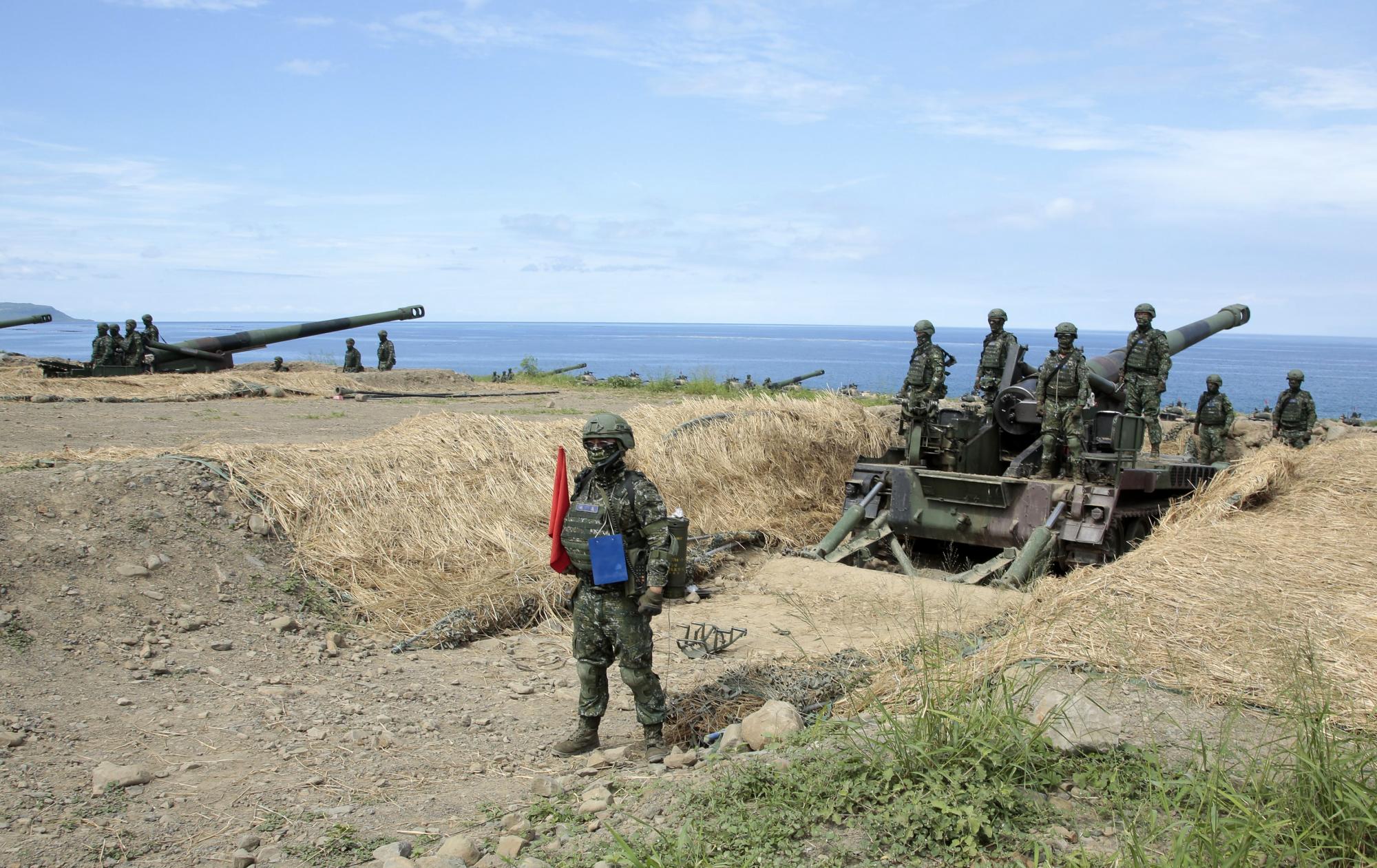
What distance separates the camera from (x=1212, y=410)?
15844 millimetres

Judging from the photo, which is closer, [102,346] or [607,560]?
[607,560]

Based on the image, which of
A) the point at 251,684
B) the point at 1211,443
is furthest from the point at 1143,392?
the point at 251,684

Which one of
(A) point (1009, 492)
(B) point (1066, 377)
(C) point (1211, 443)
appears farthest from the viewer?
(C) point (1211, 443)

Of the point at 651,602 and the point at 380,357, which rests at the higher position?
the point at 380,357

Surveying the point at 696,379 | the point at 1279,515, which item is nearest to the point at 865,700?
the point at 1279,515

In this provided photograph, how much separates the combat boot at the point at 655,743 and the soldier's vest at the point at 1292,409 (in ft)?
45.5

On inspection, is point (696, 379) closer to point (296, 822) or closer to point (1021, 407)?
point (1021, 407)

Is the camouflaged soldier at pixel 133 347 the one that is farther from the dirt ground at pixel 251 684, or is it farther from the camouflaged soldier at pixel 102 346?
the dirt ground at pixel 251 684

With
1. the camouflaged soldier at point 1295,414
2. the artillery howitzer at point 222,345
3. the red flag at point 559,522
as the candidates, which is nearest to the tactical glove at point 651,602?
the red flag at point 559,522

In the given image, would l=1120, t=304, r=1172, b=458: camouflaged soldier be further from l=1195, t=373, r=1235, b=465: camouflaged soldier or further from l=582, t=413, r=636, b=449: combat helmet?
l=582, t=413, r=636, b=449: combat helmet

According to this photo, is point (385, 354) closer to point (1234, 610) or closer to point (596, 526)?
point (596, 526)

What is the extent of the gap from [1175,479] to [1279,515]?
5.29 feet

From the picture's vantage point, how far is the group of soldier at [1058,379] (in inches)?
393

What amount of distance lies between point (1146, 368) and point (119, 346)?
19.6 meters
